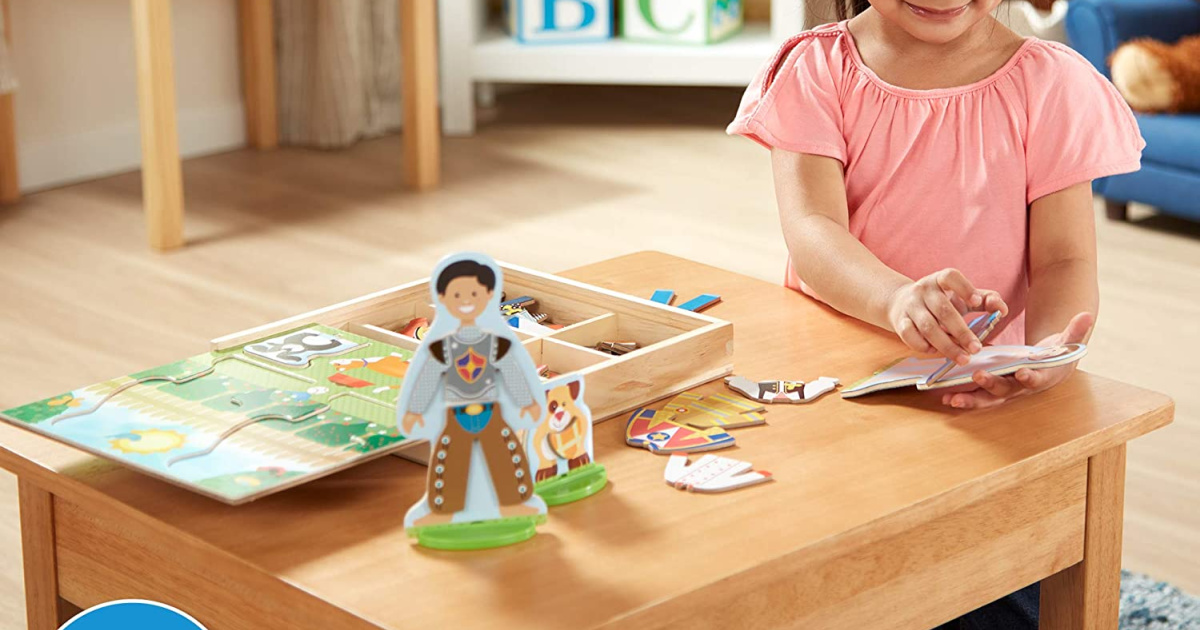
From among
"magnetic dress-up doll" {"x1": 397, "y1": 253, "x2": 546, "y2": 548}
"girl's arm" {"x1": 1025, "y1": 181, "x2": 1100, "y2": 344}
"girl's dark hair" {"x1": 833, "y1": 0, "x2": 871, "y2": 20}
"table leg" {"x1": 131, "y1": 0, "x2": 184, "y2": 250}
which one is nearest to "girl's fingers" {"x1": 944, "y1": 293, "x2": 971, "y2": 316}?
"girl's arm" {"x1": 1025, "y1": 181, "x2": 1100, "y2": 344}

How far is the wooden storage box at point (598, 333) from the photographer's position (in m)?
1.03

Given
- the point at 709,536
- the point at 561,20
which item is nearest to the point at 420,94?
the point at 561,20

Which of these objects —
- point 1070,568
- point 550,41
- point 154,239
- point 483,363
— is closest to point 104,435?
point 483,363

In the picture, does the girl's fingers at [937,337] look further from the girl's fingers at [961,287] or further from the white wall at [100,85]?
the white wall at [100,85]

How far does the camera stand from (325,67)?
3541 millimetres

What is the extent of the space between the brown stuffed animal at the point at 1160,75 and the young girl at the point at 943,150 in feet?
5.74

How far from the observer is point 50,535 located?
0.98 metres

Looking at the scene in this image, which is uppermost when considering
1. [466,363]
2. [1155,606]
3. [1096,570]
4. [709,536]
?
[466,363]

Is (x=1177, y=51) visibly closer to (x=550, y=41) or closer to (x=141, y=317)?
(x=550, y=41)

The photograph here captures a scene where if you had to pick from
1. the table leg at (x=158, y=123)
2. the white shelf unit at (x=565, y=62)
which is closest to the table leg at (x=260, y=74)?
the white shelf unit at (x=565, y=62)

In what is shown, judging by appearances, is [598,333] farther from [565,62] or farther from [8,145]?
[565,62]

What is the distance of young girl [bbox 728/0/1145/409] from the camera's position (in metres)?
1.26

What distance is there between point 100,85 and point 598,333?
2.54 meters

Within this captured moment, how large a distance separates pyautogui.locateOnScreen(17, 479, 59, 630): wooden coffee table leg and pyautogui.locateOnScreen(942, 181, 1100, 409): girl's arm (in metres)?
0.63
